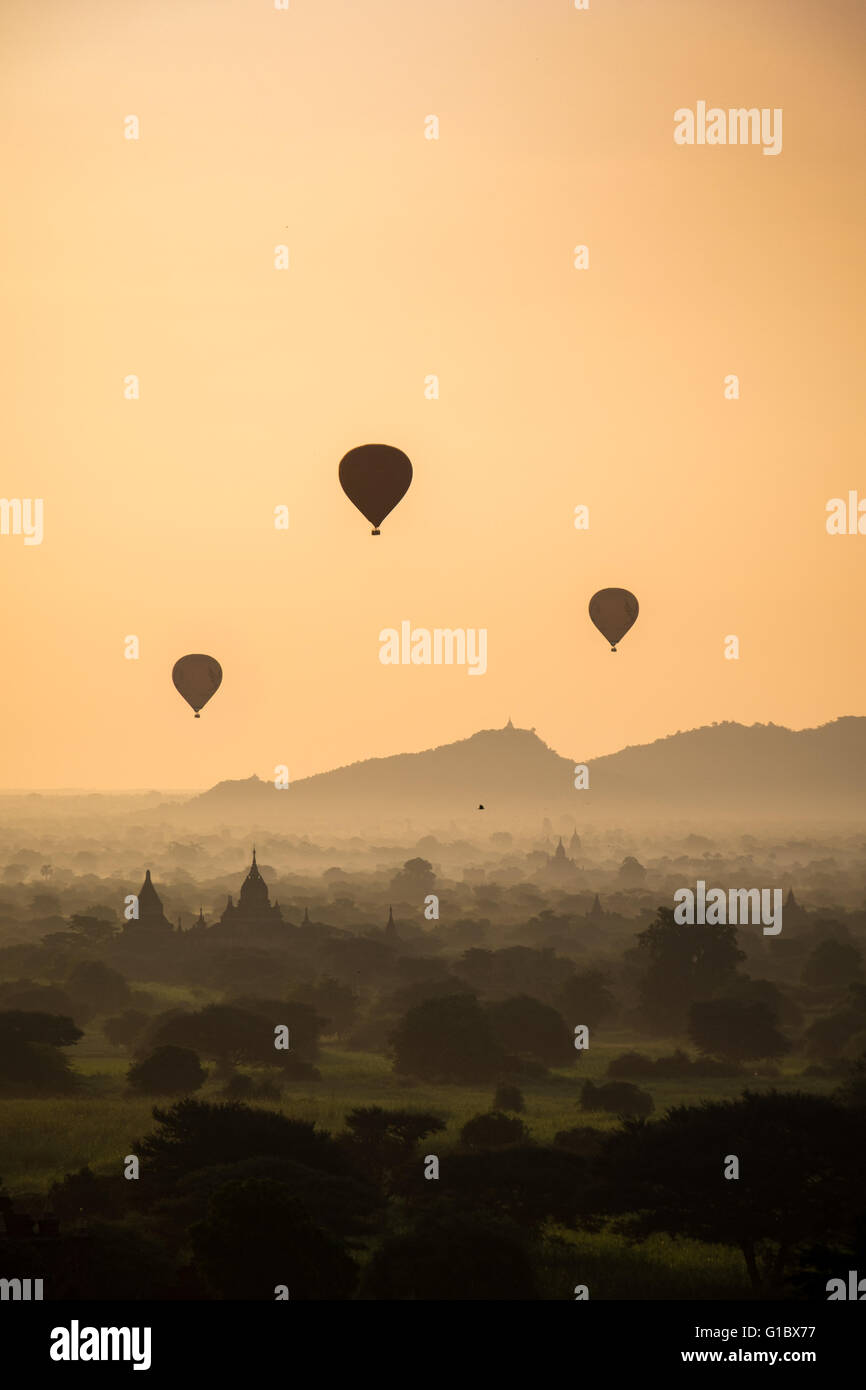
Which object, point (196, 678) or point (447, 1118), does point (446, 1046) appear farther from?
point (196, 678)

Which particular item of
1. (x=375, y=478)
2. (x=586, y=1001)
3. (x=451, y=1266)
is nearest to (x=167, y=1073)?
(x=586, y=1001)

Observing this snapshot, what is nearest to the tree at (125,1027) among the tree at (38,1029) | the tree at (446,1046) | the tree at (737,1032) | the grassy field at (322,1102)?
the grassy field at (322,1102)

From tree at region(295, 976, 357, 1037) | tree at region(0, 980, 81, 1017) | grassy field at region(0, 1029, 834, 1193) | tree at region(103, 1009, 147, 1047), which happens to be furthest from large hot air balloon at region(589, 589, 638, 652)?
tree at region(0, 980, 81, 1017)

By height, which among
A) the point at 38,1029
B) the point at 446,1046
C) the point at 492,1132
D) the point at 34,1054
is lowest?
the point at 492,1132

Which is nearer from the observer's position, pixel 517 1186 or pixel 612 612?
pixel 517 1186

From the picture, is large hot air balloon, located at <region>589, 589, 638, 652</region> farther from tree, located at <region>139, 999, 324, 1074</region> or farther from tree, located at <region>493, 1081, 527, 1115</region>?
tree, located at <region>139, 999, 324, 1074</region>

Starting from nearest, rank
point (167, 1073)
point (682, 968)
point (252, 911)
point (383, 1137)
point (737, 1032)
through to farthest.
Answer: point (383, 1137) → point (167, 1073) → point (737, 1032) → point (682, 968) → point (252, 911)
